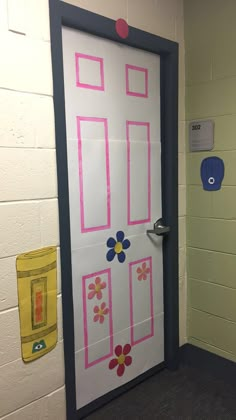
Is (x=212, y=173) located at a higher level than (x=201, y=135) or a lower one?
lower

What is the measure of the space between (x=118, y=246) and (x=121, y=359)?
2.11ft

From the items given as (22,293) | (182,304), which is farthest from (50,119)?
(182,304)

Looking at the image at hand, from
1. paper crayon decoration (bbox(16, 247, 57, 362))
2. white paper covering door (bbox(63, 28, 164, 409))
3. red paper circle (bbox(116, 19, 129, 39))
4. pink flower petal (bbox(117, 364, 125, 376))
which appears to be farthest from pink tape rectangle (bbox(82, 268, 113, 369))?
red paper circle (bbox(116, 19, 129, 39))

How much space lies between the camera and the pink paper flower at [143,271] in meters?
2.10

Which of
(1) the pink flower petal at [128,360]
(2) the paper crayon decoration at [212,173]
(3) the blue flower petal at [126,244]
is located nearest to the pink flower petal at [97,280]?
(3) the blue flower petal at [126,244]

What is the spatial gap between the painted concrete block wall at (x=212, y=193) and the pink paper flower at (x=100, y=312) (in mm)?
653

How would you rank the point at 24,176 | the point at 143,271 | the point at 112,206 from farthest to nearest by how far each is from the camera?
the point at 143,271 → the point at 112,206 → the point at 24,176

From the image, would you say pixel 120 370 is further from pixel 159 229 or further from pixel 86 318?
pixel 159 229

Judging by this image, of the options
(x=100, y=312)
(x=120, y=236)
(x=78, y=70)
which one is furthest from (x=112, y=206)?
(x=78, y=70)

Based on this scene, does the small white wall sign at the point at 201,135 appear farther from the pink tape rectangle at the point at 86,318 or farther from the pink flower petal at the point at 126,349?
the pink flower petal at the point at 126,349

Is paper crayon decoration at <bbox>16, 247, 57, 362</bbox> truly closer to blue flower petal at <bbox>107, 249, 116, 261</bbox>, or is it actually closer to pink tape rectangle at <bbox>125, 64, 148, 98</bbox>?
blue flower petal at <bbox>107, 249, 116, 261</bbox>

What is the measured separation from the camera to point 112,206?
1.91m

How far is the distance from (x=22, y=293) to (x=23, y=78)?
859 mm

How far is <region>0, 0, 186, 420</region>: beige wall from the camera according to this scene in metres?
1.42
